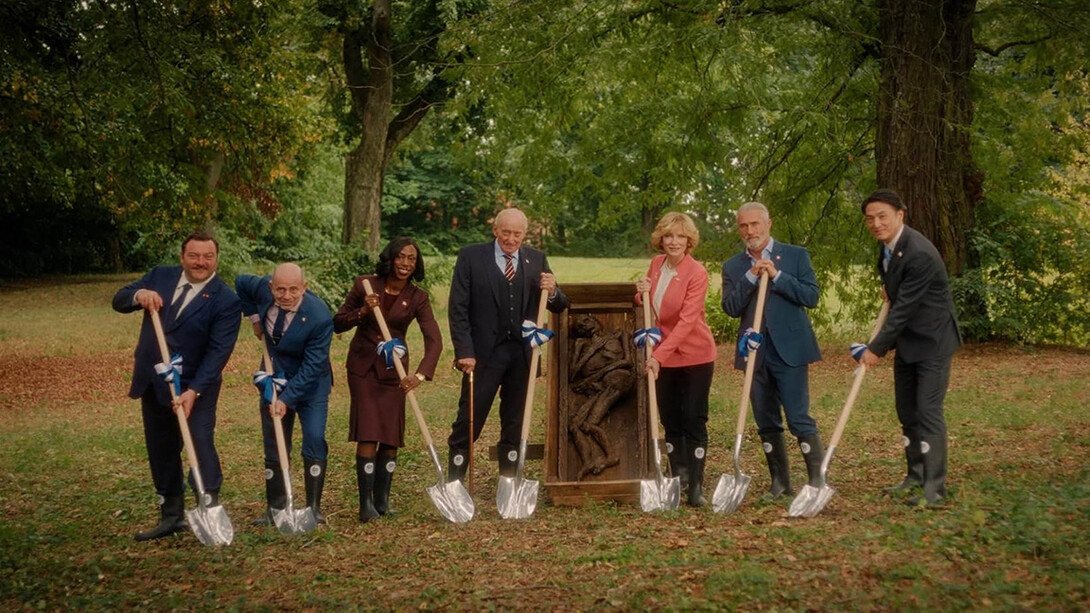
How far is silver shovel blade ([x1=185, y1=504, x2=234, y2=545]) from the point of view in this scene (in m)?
7.43

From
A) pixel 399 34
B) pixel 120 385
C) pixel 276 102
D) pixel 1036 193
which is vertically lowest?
pixel 120 385

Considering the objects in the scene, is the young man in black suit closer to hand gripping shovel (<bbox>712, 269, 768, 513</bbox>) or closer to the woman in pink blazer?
hand gripping shovel (<bbox>712, 269, 768, 513</bbox>)

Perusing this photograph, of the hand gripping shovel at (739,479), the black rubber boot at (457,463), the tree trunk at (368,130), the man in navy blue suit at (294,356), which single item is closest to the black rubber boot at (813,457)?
the hand gripping shovel at (739,479)

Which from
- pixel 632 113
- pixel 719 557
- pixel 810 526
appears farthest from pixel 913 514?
pixel 632 113

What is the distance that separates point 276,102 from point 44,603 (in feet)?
29.8

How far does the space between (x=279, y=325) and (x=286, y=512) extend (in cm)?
126

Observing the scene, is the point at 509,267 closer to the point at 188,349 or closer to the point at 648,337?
the point at 648,337

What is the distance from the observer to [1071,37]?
14617 mm

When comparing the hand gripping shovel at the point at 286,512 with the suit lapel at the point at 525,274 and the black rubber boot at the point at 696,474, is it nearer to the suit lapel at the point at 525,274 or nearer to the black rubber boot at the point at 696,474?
the suit lapel at the point at 525,274

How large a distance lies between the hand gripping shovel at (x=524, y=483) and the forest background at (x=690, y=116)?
5600 millimetres

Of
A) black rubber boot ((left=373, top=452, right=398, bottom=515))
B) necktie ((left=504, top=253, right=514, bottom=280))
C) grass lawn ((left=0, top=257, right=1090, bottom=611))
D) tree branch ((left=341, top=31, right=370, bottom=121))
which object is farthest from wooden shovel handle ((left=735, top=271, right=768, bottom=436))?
tree branch ((left=341, top=31, right=370, bottom=121))

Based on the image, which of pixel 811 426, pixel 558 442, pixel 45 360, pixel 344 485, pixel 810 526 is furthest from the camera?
pixel 45 360

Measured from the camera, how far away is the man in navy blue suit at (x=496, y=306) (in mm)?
8258

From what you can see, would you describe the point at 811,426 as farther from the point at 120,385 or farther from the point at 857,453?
the point at 120,385
